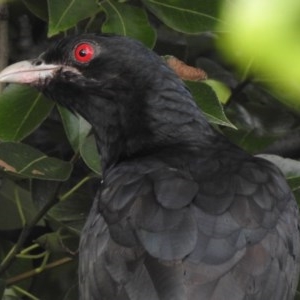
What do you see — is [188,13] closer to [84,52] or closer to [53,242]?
[84,52]

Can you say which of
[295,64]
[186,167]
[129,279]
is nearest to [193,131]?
[186,167]

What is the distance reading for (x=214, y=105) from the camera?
2.38m

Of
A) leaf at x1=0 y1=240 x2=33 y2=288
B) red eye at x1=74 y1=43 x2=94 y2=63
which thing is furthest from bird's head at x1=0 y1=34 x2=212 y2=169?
leaf at x1=0 y1=240 x2=33 y2=288

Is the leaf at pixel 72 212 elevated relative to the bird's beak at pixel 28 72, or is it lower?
lower

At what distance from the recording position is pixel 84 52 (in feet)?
8.27

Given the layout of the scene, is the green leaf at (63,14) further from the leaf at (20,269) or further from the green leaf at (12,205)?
the leaf at (20,269)

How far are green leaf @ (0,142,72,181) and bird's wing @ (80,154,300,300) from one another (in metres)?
0.19

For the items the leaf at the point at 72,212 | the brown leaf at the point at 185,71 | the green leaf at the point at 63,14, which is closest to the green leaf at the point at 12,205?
the leaf at the point at 72,212

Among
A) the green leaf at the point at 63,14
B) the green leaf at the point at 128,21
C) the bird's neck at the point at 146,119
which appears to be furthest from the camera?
the bird's neck at the point at 146,119

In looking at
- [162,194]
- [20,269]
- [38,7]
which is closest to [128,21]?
[38,7]

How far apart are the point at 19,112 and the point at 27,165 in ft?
0.75

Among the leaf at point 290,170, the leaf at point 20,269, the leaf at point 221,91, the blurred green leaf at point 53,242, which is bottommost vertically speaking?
the leaf at point 20,269

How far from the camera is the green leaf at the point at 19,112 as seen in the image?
2463 mm

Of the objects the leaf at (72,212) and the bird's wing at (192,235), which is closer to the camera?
the bird's wing at (192,235)
